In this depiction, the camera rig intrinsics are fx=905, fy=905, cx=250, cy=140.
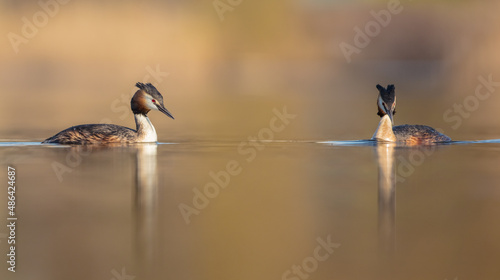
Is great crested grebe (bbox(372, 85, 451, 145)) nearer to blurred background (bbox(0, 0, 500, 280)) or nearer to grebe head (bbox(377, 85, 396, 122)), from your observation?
grebe head (bbox(377, 85, 396, 122))

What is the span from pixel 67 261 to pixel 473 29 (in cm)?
4016

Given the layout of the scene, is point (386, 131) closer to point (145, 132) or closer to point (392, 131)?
point (392, 131)

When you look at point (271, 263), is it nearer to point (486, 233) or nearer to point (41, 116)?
point (486, 233)

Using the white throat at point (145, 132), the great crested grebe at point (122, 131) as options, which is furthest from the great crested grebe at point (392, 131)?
the white throat at point (145, 132)

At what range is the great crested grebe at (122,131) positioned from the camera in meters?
14.0

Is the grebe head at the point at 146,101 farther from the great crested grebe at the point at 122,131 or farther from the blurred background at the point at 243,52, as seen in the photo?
the blurred background at the point at 243,52

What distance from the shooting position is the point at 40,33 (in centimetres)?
4153

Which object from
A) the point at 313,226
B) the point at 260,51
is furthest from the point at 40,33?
the point at 313,226

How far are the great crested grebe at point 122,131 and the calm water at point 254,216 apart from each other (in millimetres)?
1507

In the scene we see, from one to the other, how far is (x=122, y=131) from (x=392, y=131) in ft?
14.3

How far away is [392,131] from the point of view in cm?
1468

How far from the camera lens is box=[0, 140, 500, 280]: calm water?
634cm

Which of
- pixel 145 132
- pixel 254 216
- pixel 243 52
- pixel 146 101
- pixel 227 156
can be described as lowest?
pixel 254 216

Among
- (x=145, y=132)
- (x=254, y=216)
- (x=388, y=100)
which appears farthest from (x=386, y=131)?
(x=254, y=216)
